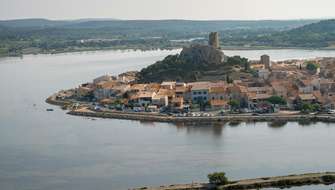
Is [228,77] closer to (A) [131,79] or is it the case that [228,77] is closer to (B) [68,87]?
(A) [131,79]

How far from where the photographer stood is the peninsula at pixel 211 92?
558 inches

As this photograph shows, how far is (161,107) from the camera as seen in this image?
589 inches

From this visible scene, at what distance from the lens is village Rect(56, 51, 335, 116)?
14531 mm

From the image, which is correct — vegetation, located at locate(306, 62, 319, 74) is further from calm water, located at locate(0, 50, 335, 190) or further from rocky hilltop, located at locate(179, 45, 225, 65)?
calm water, located at locate(0, 50, 335, 190)

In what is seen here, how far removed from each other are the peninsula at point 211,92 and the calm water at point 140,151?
30.4 inches

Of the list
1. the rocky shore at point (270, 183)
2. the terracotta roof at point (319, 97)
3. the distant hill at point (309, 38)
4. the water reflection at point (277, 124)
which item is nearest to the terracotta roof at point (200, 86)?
the terracotta roof at point (319, 97)

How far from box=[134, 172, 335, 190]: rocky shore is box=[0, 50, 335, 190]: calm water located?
432 mm

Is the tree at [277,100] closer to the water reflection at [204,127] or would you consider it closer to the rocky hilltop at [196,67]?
the water reflection at [204,127]

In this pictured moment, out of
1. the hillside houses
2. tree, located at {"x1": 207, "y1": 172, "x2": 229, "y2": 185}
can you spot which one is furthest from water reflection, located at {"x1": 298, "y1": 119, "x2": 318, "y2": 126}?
tree, located at {"x1": 207, "y1": 172, "x2": 229, "y2": 185}

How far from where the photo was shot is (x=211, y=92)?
1535 cm

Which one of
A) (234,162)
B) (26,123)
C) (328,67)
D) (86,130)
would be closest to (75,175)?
(234,162)

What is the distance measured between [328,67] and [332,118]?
18.0 feet

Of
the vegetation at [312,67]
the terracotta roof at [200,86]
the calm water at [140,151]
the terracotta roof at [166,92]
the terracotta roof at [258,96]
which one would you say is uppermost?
the vegetation at [312,67]

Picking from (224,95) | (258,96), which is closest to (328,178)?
(258,96)
